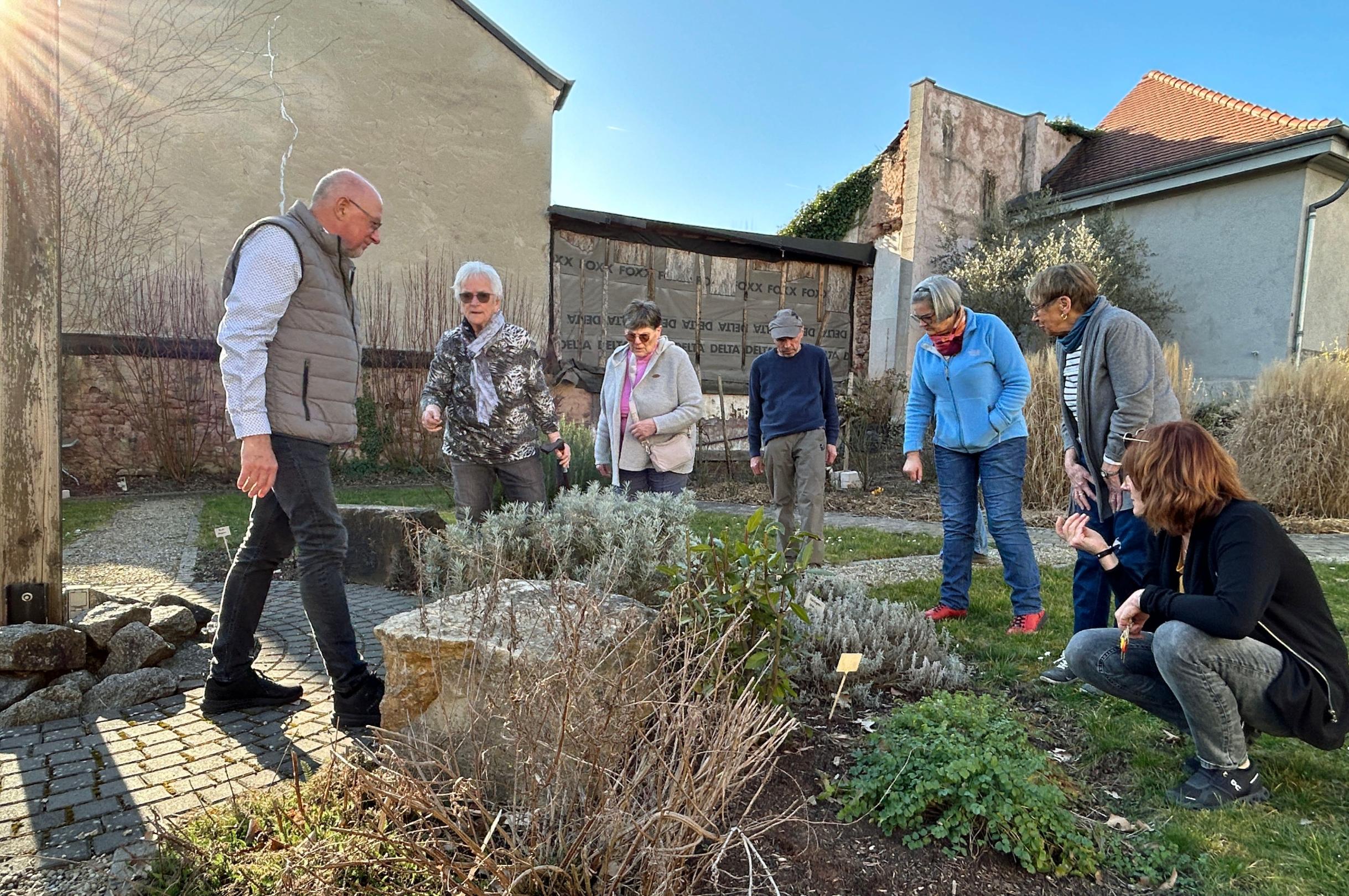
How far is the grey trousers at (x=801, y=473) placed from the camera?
205 inches

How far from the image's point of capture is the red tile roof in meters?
14.2

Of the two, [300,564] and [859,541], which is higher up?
[300,564]

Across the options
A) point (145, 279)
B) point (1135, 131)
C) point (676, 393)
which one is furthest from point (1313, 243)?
point (145, 279)

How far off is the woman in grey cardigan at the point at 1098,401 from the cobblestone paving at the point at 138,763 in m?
2.93

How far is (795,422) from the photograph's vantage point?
5207 millimetres

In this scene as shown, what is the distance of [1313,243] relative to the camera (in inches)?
507

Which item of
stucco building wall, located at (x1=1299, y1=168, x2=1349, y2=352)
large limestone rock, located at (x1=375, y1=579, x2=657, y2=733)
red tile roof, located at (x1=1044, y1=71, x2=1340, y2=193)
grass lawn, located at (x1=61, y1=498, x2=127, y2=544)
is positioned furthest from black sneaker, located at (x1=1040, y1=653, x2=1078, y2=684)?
red tile roof, located at (x1=1044, y1=71, x2=1340, y2=193)

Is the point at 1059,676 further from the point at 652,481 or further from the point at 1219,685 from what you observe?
the point at 652,481

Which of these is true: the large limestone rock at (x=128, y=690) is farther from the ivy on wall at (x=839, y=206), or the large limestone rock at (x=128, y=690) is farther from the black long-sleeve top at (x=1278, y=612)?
the ivy on wall at (x=839, y=206)

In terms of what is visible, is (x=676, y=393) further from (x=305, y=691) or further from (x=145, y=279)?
(x=145, y=279)

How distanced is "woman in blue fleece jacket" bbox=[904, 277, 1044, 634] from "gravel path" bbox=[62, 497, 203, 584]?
4.68 meters

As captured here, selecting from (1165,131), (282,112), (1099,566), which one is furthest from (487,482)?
(1165,131)

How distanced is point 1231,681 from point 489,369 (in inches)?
130

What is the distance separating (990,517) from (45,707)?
13.7 feet
